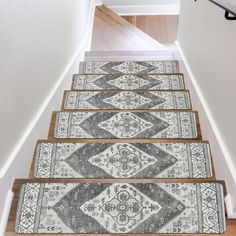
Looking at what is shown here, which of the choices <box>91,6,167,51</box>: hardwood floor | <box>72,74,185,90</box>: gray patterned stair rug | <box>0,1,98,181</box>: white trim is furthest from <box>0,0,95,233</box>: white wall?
<box>91,6,167,51</box>: hardwood floor

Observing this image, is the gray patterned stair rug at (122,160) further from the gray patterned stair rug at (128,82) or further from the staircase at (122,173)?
the gray patterned stair rug at (128,82)

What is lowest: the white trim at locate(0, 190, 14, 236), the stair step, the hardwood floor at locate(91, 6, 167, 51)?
the white trim at locate(0, 190, 14, 236)

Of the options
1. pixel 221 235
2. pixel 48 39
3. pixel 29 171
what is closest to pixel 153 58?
pixel 48 39

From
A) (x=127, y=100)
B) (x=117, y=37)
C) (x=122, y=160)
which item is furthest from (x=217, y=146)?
(x=117, y=37)

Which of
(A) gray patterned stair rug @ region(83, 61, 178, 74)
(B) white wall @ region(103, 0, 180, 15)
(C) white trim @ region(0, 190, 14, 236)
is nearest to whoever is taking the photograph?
(C) white trim @ region(0, 190, 14, 236)

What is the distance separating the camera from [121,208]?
1.39 meters

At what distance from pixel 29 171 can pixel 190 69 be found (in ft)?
5.05

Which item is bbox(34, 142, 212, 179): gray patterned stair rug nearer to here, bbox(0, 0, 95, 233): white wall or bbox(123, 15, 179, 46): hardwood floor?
bbox(0, 0, 95, 233): white wall

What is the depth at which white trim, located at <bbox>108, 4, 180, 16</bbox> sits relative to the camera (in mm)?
5137

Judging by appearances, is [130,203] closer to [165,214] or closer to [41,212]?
[165,214]

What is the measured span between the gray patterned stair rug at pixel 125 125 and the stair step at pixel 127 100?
0.82 ft

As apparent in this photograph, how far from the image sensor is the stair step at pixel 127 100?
2.35 metres

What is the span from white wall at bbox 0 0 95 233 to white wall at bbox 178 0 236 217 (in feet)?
3.37

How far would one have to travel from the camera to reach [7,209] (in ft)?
4.64
